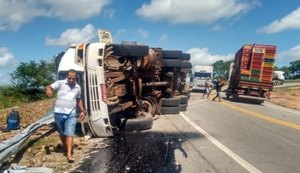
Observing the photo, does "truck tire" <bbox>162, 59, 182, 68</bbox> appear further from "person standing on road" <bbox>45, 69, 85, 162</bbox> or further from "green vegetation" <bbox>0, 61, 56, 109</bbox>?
"green vegetation" <bbox>0, 61, 56, 109</bbox>

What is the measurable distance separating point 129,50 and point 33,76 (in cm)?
4931

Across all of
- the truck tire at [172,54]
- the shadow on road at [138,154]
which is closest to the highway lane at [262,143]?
the shadow on road at [138,154]

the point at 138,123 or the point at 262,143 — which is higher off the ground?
the point at 138,123

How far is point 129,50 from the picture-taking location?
986cm

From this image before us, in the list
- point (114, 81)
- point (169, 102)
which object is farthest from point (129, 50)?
point (169, 102)

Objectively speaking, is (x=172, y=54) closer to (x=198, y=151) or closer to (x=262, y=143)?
(x=262, y=143)

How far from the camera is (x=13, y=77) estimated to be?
55.3 metres

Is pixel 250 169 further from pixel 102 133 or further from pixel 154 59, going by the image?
pixel 154 59

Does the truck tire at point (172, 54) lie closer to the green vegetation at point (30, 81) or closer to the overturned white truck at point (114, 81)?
the overturned white truck at point (114, 81)

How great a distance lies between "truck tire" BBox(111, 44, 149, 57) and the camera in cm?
967

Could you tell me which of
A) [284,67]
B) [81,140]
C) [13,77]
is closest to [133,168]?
[81,140]

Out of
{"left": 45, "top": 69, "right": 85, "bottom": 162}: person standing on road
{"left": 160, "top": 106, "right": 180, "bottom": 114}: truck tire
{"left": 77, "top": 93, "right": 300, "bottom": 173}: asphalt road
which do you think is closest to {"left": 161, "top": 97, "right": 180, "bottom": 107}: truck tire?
{"left": 160, "top": 106, "right": 180, "bottom": 114}: truck tire

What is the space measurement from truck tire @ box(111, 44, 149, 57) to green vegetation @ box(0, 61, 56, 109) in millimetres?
38933

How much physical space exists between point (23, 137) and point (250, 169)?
13.8 ft
